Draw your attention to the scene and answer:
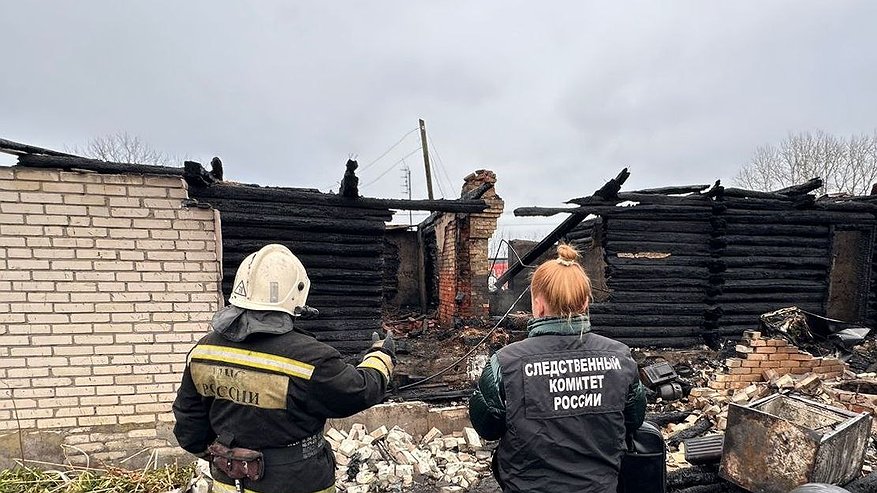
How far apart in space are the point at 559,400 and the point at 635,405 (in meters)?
0.45

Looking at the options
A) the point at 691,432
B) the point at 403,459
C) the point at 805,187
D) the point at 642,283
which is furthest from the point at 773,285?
the point at 403,459

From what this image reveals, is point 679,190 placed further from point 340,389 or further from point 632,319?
point 340,389

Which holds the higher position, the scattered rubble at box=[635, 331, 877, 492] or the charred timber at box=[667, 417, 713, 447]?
the scattered rubble at box=[635, 331, 877, 492]

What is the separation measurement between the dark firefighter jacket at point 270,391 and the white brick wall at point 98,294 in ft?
7.28

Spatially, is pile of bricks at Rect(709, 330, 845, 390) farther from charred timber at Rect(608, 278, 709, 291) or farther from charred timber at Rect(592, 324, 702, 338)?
charred timber at Rect(608, 278, 709, 291)

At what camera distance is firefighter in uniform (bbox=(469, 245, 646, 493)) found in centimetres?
179

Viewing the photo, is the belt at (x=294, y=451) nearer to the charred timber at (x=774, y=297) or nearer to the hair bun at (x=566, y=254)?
the hair bun at (x=566, y=254)

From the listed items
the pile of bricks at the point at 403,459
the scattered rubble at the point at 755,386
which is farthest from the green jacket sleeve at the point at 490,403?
the scattered rubble at the point at 755,386

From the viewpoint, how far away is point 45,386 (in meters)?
3.72

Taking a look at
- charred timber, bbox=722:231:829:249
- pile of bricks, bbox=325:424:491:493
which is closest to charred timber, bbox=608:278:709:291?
charred timber, bbox=722:231:829:249

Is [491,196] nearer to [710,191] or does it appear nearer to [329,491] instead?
[710,191]

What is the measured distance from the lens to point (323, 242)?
18.6ft

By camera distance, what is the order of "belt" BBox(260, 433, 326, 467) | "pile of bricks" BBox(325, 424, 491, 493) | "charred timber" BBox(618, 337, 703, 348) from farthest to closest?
"charred timber" BBox(618, 337, 703, 348)
"pile of bricks" BBox(325, 424, 491, 493)
"belt" BBox(260, 433, 326, 467)

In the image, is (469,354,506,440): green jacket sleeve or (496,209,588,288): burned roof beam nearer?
(469,354,506,440): green jacket sleeve
